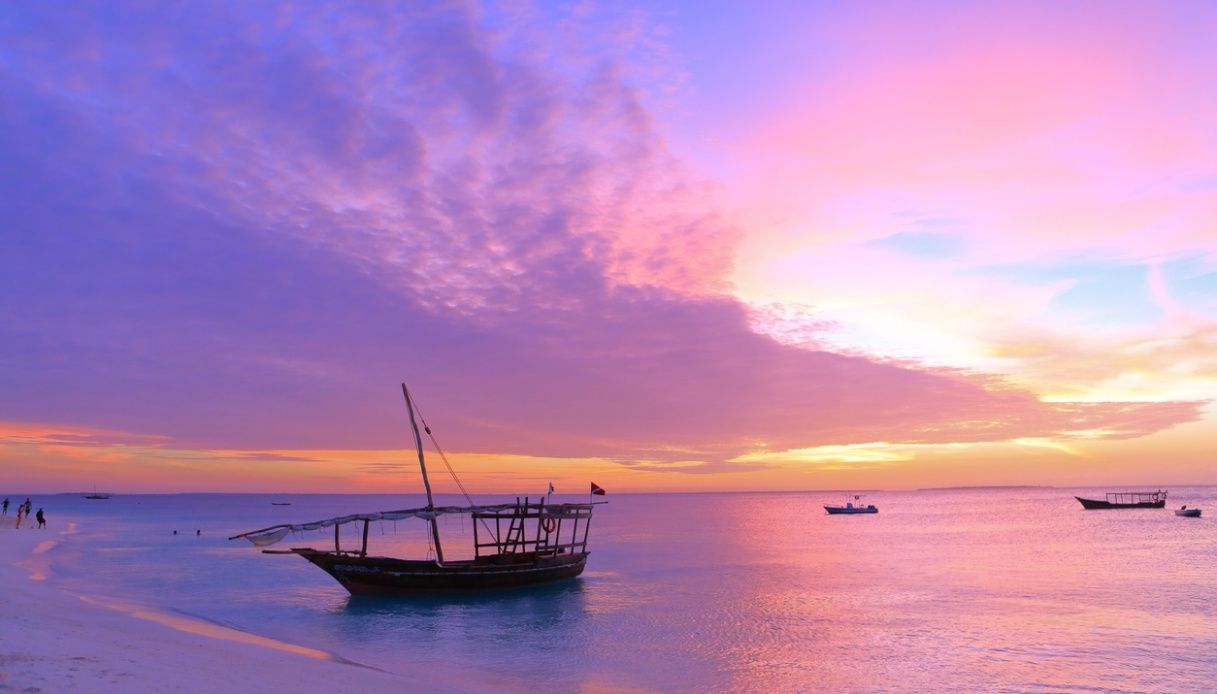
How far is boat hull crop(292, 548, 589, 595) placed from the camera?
31766mm

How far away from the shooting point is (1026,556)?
2164 inches

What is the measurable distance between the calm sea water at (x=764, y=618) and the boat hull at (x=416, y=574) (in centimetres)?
74

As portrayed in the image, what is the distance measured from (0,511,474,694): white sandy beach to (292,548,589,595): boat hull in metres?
6.07

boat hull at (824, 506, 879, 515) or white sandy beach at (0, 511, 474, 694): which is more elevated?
white sandy beach at (0, 511, 474, 694)

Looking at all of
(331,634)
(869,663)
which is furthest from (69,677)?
(869,663)

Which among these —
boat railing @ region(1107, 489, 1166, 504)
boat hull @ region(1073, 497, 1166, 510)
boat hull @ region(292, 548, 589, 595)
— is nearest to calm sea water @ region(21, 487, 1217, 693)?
boat hull @ region(292, 548, 589, 595)

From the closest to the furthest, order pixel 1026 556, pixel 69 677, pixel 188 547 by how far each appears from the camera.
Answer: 1. pixel 69 677
2. pixel 1026 556
3. pixel 188 547

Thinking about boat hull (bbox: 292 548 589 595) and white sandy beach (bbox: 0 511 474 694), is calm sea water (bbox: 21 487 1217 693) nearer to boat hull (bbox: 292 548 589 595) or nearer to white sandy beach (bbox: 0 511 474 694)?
boat hull (bbox: 292 548 589 595)

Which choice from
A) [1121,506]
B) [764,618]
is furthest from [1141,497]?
[764,618]

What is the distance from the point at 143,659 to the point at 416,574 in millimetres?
17868

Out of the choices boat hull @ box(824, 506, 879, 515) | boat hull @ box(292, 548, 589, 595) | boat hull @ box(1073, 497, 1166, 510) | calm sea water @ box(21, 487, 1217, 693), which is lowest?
boat hull @ box(824, 506, 879, 515)

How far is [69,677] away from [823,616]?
2630 centimetres

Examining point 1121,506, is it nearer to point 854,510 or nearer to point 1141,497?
point 854,510

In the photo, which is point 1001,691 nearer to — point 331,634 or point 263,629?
point 331,634
